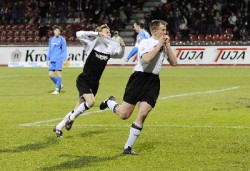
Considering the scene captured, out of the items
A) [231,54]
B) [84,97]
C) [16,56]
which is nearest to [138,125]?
[84,97]

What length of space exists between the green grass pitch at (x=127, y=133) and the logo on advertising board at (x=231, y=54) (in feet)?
43.2

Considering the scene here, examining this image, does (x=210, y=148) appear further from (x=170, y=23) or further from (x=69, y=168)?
(x=170, y=23)

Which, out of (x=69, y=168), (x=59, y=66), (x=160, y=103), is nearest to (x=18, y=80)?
(x=59, y=66)

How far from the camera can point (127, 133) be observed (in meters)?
13.8

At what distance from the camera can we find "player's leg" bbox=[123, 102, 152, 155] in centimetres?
1108

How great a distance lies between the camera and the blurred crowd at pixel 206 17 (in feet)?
139

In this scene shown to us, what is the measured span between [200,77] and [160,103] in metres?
11.9

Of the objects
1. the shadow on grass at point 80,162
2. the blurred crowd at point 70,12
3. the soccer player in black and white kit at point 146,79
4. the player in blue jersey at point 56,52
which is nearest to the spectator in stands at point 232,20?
the blurred crowd at point 70,12

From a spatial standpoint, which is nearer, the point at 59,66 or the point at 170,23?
the point at 59,66

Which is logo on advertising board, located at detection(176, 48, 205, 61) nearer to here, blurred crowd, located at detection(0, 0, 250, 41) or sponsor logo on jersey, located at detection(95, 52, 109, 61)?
blurred crowd, located at detection(0, 0, 250, 41)

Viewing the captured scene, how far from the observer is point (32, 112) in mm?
17922

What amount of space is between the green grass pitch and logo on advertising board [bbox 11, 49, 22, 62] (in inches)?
637

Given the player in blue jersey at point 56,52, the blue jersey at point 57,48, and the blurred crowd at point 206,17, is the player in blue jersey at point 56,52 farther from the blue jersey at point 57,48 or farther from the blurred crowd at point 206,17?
the blurred crowd at point 206,17

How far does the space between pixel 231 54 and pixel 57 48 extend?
16.4m
